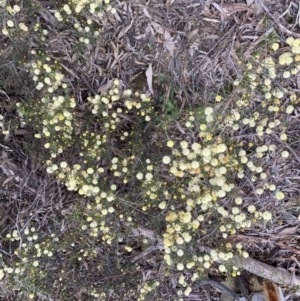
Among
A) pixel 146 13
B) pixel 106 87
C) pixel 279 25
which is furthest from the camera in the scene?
pixel 106 87

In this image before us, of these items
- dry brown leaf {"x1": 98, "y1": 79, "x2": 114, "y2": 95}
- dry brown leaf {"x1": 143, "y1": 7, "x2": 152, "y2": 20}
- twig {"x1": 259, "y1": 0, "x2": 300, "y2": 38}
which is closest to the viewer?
twig {"x1": 259, "y1": 0, "x2": 300, "y2": 38}

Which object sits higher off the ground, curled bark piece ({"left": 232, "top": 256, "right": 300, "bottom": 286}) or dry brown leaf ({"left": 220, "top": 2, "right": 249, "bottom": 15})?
dry brown leaf ({"left": 220, "top": 2, "right": 249, "bottom": 15})

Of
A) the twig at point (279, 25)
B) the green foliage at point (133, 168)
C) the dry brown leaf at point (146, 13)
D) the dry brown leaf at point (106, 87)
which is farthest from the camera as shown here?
the dry brown leaf at point (106, 87)

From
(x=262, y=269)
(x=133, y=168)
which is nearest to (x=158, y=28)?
(x=133, y=168)

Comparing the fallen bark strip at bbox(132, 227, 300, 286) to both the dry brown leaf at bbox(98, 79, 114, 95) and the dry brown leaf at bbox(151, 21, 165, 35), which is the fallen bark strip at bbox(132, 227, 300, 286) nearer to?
the dry brown leaf at bbox(98, 79, 114, 95)

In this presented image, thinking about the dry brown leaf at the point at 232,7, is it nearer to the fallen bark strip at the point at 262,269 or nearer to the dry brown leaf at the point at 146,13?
the dry brown leaf at the point at 146,13

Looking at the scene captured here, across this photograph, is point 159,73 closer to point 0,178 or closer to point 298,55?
point 298,55

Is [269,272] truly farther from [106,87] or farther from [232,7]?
[232,7]

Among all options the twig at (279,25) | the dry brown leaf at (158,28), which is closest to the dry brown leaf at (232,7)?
the twig at (279,25)

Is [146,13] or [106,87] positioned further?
[106,87]

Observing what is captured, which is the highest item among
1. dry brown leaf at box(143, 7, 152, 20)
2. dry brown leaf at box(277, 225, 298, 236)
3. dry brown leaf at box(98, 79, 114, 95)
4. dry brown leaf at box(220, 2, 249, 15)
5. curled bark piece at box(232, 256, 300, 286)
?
dry brown leaf at box(143, 7, 152, 20)

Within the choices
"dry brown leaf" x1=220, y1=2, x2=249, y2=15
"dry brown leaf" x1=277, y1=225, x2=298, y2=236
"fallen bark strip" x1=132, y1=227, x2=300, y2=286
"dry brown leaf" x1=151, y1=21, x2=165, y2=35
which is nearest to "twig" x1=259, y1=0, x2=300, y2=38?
"dry brown leaf" x1=220, y1=2, x2=249, y2=15
